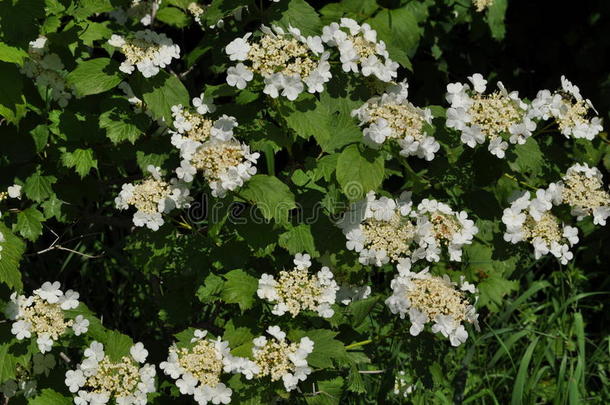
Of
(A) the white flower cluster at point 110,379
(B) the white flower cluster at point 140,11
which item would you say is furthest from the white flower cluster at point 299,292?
(B) the white flower cluster at point 140,11

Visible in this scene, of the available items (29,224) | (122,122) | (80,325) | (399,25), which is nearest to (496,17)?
(399,25)

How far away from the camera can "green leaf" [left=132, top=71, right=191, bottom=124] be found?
2.70 meters

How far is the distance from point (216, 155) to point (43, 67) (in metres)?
0.99

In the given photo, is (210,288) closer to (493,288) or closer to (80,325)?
(80,325)

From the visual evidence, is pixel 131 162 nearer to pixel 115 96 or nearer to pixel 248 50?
pixel 115 96

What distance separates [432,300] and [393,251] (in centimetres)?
22

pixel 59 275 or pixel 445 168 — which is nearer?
pixel 445 168

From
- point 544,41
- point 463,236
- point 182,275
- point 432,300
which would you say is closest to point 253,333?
point 182,275

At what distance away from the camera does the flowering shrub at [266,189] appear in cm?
249

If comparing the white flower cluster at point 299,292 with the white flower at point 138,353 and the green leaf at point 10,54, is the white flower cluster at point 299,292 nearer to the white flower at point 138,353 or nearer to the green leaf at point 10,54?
the white flower at point 138,353

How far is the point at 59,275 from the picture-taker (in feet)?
13.3

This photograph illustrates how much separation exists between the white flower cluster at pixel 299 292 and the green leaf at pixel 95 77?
35.7 inches

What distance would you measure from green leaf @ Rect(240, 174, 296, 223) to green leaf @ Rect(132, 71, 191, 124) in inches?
17.2

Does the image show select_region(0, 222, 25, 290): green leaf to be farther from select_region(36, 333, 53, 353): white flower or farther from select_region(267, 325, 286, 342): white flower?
select_region(267, 325, 286, 342): white flower
